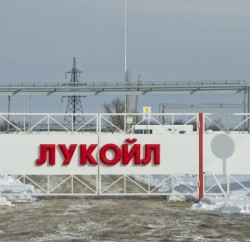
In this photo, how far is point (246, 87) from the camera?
166 ft

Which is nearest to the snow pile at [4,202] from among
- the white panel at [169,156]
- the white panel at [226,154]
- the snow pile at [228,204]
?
the white panel at [169,156]

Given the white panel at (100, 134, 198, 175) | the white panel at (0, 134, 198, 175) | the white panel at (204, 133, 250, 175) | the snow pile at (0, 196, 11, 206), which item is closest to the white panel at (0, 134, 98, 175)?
the white panel at (0, 134, 198, 175)

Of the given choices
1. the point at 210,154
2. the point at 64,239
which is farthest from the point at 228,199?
the point at 64,239

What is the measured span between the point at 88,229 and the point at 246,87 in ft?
127

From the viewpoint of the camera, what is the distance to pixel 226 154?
20.6 metres

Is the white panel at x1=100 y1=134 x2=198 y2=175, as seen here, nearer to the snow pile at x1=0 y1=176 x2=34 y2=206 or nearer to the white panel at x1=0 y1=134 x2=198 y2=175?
the white panel at x1=0 y1=134 x2=198 y2=175

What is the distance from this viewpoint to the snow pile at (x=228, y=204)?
57.6ft

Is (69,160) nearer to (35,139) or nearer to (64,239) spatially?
(35,139)

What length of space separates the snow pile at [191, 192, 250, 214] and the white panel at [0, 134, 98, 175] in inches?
157

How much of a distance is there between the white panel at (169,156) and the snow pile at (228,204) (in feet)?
4.55

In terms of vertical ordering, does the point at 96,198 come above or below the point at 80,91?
below

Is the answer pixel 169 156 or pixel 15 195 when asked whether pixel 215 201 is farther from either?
pixel 15 195

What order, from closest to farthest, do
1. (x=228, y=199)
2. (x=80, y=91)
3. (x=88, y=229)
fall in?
(x=88, y=229) < (x=228, y=199) < (x=80, y=91)

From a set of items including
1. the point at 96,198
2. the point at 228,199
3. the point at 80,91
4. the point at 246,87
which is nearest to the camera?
the point at 228,199
